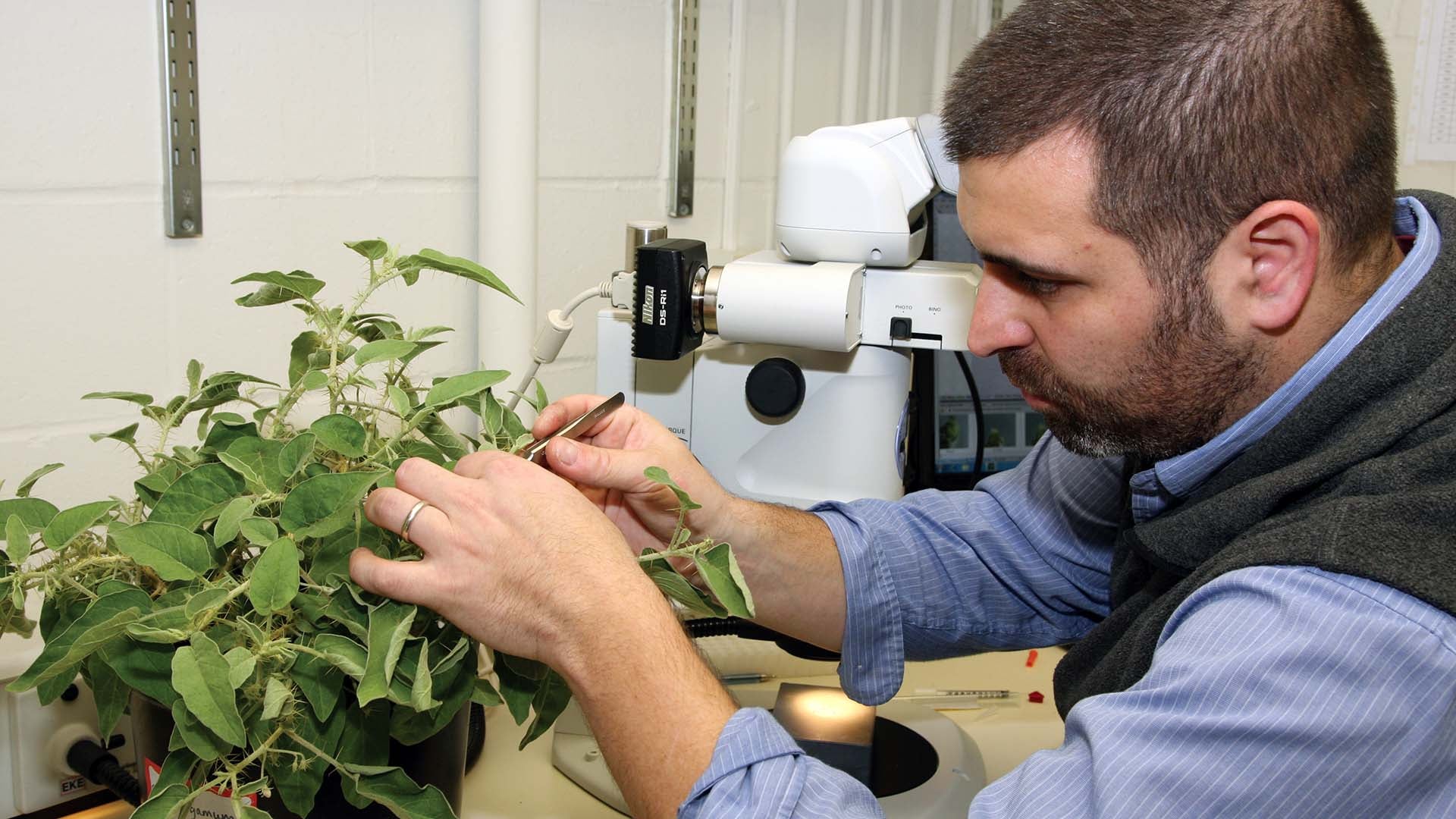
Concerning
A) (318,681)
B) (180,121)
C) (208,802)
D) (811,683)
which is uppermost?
(180,121)

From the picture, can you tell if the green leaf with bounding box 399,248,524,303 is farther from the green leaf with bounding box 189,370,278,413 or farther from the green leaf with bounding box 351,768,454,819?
the green leaf with bounding box 351,768,454,819

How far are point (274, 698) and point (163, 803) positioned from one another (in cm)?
10

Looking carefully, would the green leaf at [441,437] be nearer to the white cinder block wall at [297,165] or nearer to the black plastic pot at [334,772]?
the black plastic pot at [334,772]

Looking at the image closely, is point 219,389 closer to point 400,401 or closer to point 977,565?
point 400,401

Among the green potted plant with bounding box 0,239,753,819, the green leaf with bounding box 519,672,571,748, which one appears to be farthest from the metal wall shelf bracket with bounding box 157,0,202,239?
the green leaf with bounding box 519,672,571,748

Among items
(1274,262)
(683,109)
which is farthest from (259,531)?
(683,109)

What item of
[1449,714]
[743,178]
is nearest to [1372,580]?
[1449,714]

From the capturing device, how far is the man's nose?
0.93 m

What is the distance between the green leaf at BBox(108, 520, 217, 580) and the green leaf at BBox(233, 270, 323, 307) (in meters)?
0.16

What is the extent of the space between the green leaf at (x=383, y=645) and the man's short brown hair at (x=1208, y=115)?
Result: 0.52m

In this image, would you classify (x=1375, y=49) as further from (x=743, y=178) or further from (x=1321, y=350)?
(x=743, y=178)

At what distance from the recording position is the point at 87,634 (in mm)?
627

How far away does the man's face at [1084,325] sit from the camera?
0.85 meters

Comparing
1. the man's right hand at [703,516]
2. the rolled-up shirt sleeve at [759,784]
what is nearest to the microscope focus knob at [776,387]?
the man's right hand at [703,516]
